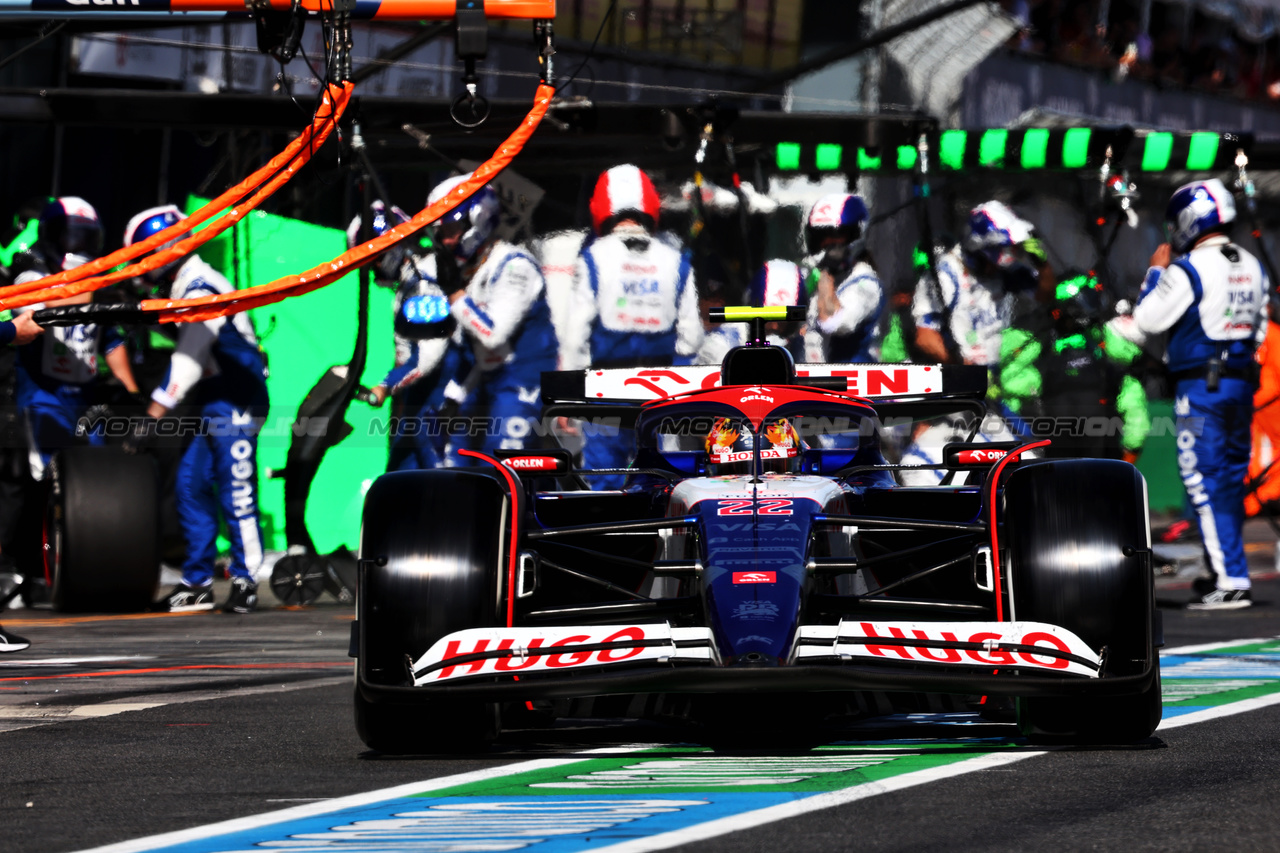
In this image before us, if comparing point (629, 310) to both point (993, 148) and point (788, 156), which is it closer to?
point (788, 156)

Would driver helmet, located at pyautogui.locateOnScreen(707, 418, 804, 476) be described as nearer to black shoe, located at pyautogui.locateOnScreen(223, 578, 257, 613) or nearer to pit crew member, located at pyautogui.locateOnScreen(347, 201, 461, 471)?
black shoe, located at pyautogui.locateOnScreen(223, 578, 257, 613)

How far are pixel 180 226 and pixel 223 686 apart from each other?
357cm

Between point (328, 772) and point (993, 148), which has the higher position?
point (993, 148)

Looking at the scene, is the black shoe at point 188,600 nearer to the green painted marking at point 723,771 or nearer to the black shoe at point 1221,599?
the black shoe at point 1221,599

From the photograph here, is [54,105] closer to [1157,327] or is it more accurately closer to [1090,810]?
[1157,327]

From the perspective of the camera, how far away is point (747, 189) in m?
13.7

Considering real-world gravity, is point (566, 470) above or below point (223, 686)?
above

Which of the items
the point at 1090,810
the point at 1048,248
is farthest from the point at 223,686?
the point at 1048,248

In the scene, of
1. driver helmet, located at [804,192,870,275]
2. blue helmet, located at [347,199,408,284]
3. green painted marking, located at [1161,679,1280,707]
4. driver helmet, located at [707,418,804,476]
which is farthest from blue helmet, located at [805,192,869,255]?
driver helmet, located at [707,418,804,476]

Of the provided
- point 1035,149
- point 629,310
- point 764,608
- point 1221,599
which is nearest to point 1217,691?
point 764,608

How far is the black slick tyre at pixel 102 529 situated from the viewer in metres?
11.9

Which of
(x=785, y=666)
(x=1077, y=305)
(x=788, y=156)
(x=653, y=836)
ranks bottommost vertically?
(x=653, y=836)

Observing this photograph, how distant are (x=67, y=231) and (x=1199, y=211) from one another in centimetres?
736

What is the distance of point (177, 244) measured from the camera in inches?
432
